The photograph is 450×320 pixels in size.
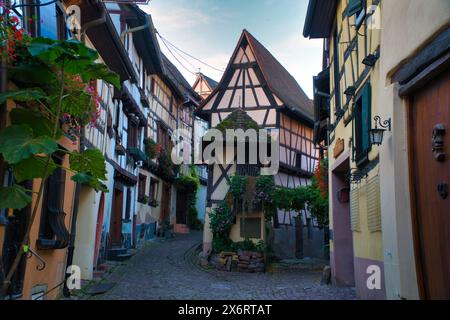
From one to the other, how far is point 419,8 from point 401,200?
1.77 meters

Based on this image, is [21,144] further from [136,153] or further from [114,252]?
[136,153]

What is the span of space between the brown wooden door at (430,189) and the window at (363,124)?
2.17 meters

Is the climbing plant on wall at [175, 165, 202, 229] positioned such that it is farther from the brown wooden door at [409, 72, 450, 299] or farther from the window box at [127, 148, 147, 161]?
the brown wooden door at [409, 72, 450, 299]

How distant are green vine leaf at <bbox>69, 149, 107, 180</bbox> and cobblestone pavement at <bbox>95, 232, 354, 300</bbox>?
13.7 ft

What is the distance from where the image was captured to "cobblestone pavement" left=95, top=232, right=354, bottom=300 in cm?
866

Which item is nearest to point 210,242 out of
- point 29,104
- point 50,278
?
point 50,278

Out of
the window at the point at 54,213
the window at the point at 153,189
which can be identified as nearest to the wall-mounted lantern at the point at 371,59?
the window at the point at 54,213

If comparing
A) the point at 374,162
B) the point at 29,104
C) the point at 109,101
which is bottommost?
the point at 374,162

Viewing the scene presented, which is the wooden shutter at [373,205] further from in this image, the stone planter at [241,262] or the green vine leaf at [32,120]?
the stone planter at [241,262]

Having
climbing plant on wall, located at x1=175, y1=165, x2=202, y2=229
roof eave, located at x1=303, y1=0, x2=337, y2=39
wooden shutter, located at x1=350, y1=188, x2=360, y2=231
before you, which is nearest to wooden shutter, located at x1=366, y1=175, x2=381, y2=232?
wooden shutter, located at x1=350, y1=188, x2=360, y2=231

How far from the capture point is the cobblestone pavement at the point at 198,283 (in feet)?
Answer: 28.4

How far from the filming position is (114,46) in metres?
9.82
